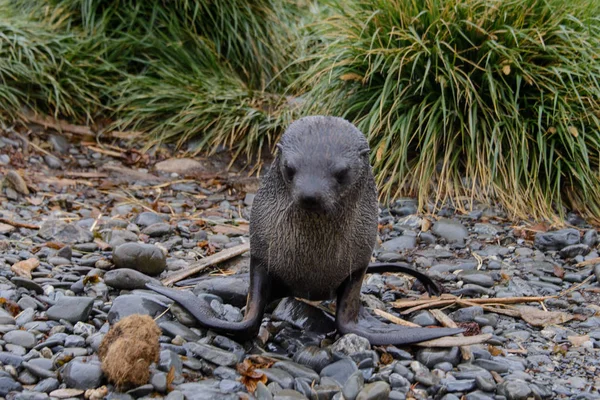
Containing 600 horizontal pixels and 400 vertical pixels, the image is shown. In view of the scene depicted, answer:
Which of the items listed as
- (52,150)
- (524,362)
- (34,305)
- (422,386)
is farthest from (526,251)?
(52,150)

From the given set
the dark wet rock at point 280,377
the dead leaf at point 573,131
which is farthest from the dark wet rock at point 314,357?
the dead leaf at point 573,131

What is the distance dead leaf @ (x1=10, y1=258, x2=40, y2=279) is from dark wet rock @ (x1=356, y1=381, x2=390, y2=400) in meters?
1.88

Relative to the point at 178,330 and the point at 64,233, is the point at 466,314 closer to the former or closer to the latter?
the point at 178,330

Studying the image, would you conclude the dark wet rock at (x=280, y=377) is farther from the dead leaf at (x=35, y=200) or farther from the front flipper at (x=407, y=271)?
the dead leaf at (x=35, y=200)

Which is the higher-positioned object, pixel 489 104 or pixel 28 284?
pixel 489 104

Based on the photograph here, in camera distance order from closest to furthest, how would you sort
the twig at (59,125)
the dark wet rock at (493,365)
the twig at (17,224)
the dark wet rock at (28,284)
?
the dark wet rock at (493,365) < the dark wet rock at (28,284) < the twig at (17,224) < the twig at (59,125)

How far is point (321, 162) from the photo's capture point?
9.73 feet

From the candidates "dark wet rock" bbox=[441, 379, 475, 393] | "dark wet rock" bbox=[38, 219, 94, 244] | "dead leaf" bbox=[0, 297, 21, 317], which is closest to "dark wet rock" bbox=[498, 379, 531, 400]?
"dark wet rock" bbox=[441, 379, 475, 393]

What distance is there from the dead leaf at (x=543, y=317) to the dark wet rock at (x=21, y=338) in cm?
234

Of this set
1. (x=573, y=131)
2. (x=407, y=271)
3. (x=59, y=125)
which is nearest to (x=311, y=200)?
(x=407, y=271)

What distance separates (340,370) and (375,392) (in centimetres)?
25

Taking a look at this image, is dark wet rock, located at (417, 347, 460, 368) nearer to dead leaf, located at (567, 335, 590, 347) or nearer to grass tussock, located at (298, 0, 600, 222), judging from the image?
dead leaf, located at (567, 335, 590, 347)

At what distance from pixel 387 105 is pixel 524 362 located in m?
3.14

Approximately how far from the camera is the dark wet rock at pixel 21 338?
3049mm
